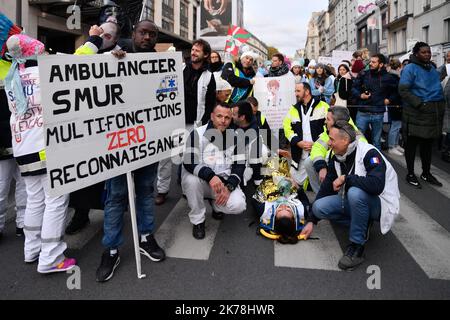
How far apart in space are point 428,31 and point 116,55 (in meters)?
31.9

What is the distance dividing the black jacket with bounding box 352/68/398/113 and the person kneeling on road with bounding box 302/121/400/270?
4164mm

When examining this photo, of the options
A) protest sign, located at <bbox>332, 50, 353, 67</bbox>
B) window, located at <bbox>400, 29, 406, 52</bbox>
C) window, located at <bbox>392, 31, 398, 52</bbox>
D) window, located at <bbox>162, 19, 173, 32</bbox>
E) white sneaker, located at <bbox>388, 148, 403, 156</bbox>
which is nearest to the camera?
white sneaker, located at <bbox>388, 148, 403, 156</bbox>

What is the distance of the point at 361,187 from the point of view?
2.96 m

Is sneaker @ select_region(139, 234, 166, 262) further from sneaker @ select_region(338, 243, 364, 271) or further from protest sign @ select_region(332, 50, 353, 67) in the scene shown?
protest sign @ select_region(332, 50, 353, 67)

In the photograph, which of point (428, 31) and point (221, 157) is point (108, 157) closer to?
point (221, 157)

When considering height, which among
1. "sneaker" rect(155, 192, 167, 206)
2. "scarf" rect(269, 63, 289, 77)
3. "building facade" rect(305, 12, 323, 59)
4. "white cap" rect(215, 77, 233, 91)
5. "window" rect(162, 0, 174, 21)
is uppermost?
"building facade" rect(305, 12, 323, 59)

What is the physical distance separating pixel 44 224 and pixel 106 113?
1.08 metres

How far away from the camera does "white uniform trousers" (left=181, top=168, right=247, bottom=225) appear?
3.55 m

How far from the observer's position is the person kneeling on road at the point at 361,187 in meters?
2.94

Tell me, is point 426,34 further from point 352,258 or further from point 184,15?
point 352,258

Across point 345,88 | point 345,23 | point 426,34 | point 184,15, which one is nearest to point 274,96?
point 345,88

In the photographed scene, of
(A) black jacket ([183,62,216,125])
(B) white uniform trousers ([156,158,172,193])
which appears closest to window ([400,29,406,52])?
(A) black jacket ([183,62,216,125])

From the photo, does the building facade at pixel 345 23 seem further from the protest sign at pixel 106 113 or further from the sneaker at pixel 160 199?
the protest sign at pixel 106 113

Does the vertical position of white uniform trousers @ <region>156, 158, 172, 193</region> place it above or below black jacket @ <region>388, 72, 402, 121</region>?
below
